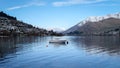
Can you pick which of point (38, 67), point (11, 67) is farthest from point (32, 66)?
point (11, 67)

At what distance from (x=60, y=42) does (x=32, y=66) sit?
269 feet

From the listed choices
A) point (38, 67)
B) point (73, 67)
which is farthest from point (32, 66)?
point (73, 67)

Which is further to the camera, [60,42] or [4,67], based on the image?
[60,42]

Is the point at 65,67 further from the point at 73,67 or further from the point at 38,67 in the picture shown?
the point at 38,67

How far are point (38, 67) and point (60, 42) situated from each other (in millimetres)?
83024

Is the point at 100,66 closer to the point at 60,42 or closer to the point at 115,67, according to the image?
the point at 115,67

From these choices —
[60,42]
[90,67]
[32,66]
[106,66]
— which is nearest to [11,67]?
[32,66]

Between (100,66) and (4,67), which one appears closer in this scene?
(4,67)

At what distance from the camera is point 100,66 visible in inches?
1462

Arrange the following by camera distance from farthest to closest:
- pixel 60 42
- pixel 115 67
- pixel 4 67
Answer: pixel 60 42 → pixel 115 67 → pixel 4 67

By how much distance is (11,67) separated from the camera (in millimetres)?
34375

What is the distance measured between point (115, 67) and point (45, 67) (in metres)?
11.6

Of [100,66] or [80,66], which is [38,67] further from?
[100,66]

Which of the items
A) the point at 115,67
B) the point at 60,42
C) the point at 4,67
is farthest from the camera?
the point at 60,42
